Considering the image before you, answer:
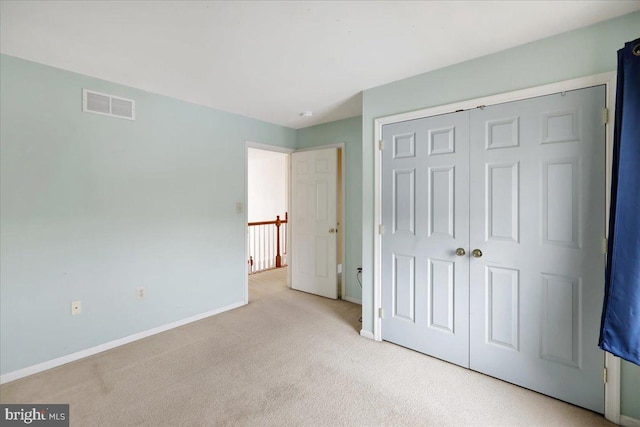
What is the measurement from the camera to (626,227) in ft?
4.96

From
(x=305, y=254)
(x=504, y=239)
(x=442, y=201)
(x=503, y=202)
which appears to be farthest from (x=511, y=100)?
(x=305, y=254)

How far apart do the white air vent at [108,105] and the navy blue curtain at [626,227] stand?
360cm

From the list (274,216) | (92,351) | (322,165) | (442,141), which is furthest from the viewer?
(274,216)

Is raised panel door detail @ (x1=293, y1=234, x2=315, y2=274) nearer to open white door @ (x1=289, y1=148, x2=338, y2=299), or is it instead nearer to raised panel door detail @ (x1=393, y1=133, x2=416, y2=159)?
open white door @ (x1=289, y1=148, x2=338, y2=299)

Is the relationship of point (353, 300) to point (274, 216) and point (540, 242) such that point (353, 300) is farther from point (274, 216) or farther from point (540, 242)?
point (274, 216)

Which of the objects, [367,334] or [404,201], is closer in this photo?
[404,201]

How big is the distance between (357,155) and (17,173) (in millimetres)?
3194

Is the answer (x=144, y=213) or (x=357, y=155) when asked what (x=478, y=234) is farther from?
(x=144, y=213)

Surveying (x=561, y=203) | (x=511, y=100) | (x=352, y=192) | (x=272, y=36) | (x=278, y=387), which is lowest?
(x=278, y=387)

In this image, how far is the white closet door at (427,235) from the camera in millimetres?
2271

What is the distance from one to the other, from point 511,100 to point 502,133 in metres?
0.23

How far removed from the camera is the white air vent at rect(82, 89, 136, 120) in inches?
96.9

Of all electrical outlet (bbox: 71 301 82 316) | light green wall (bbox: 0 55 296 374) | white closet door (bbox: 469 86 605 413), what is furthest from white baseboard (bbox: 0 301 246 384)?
white closet door (bbox: 469 86 605 413)

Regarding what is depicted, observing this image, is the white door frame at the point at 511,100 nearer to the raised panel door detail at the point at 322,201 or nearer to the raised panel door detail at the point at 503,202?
the raised panel door detail at the point at 503,202
